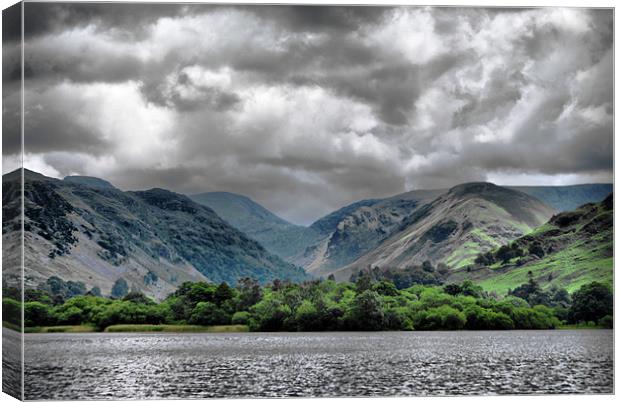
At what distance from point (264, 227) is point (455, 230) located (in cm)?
8720

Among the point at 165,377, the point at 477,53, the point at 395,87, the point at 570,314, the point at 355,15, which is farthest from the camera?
the point at 570,314

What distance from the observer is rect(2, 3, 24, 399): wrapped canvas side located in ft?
90.0

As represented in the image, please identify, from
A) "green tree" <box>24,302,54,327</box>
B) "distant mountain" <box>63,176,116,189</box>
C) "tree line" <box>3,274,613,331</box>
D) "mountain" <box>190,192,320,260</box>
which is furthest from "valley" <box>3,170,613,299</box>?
"distant mountain" <box>63,176,116,189</box>

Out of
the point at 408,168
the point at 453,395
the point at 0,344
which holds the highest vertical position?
the point at 408,168

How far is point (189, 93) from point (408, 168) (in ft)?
59.3

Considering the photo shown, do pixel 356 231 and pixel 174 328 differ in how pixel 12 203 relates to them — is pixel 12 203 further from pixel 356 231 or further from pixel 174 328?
pixel 356 231

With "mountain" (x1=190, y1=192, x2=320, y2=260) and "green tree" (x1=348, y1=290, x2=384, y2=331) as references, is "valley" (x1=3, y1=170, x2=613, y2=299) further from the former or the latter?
"green tree" (x1=348, y1=290, x2=384, y2=331)

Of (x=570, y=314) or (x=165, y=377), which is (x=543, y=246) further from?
(x=165, y=377)

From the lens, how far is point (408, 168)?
61781mm

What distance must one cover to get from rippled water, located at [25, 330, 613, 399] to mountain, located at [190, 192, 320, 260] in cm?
2179

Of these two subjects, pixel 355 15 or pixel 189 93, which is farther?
pixel 189 93

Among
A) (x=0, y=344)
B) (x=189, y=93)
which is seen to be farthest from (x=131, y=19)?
(x=0, y=344)

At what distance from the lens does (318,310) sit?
83.1 metres

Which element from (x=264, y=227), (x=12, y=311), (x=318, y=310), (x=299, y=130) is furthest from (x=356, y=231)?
(x=12, y=311)
